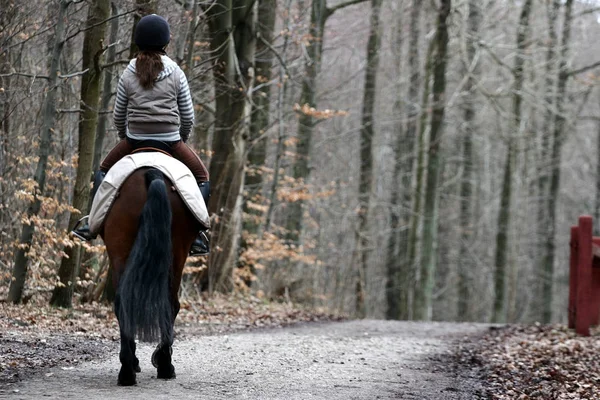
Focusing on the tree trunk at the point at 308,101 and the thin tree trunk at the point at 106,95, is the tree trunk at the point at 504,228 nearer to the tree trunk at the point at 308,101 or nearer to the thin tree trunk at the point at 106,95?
the tree trunk at the point at 308,101

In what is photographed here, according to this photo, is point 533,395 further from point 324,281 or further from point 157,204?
point 324,281

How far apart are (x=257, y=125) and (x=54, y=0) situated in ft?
29.4

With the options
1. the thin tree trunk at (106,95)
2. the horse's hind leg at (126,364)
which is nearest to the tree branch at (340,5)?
the thin tree trunk at (106,95)

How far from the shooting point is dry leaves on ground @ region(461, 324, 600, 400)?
26.0 ft

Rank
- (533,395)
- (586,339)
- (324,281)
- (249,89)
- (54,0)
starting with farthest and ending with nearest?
1. (324,281)
2. (249,89)
3. (586,339)
4. (54,0)
5. (533,395)

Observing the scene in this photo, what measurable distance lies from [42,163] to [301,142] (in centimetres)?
1252

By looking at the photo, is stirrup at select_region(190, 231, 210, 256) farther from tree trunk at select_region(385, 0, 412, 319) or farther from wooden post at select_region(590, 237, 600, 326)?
tree trunk at select_region(385, 0, 412, 319)

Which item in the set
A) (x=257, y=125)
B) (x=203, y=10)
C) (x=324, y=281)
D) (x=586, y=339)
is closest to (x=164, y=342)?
(x=586, y=339)

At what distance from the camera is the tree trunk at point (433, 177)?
79.9 ft

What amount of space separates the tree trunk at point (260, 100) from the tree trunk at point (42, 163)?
769cm

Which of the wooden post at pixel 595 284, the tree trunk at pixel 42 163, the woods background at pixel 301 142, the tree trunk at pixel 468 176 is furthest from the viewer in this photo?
the tree trunk at pixel 468 176

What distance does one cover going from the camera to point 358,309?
2422 cm

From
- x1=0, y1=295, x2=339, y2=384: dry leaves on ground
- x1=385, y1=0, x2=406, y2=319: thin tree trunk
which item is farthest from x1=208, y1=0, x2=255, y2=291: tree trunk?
x1=385, y1=0, x2=406, y2=319: thin tree trunk

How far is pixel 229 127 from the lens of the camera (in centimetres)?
1647
